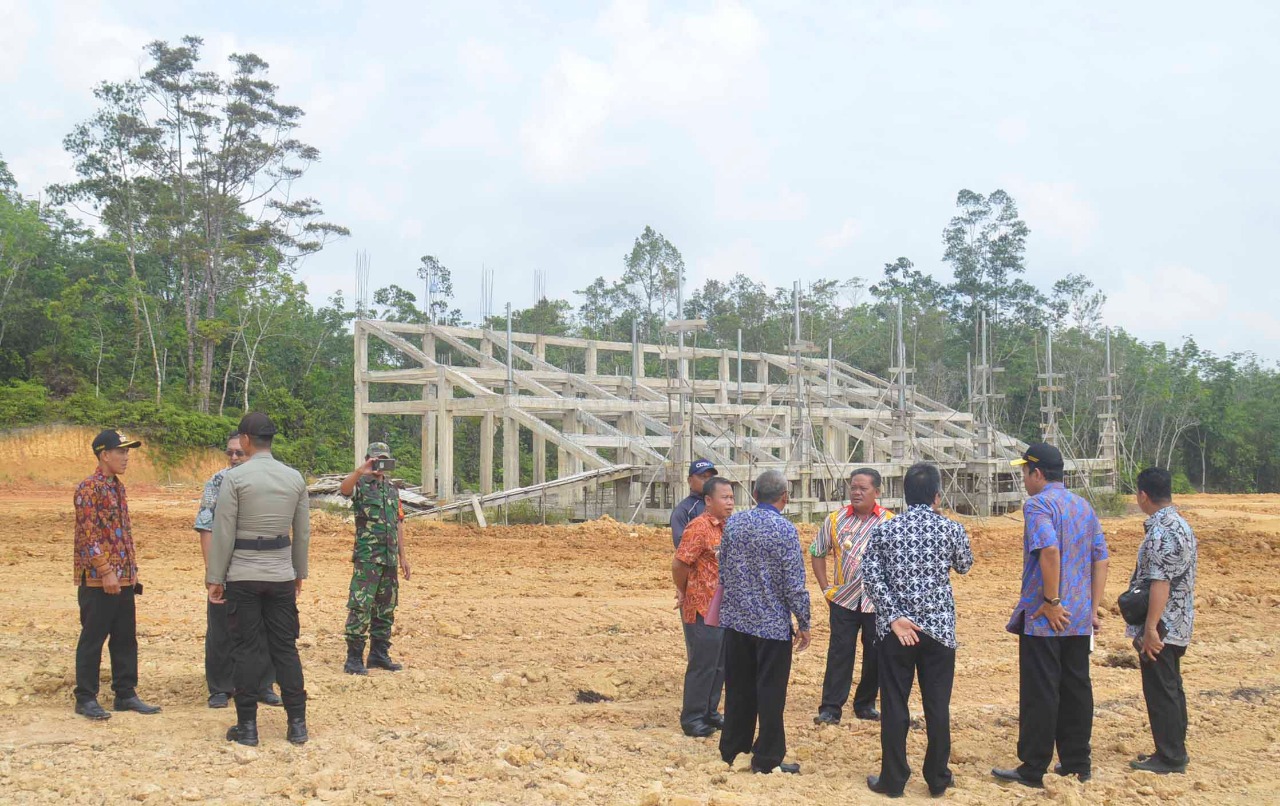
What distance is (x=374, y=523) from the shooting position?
691 cm

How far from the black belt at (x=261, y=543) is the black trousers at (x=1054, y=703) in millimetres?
3744

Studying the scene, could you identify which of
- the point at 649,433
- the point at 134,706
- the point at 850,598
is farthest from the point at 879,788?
the point at 649,433

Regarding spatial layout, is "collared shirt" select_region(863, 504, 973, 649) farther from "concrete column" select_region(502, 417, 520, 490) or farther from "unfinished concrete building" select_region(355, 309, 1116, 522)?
"concrete column" select_region(502, 417, 520, 490)

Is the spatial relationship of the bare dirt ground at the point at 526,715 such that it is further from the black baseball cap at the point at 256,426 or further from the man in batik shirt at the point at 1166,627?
the black baseball cap at the point at 256,426

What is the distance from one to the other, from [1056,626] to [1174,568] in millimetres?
750

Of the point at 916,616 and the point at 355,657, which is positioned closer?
the point at 916,616

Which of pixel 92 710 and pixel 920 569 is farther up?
pixel 920 569

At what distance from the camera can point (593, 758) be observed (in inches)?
205

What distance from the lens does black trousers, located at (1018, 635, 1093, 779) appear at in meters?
4.98

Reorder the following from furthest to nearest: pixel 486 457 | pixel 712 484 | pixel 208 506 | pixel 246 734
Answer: pixel 486 457 → pixel 208 506 → pixel 712 484 → pixel 246 734

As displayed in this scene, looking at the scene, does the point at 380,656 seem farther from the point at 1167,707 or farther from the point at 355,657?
the point at 1167,707

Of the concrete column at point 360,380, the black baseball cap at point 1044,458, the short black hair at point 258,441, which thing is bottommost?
the black baseball cap at point 1044,458

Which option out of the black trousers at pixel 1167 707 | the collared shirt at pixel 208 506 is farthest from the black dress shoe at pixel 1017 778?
the collared shirt at pixel 208 506

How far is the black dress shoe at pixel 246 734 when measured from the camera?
5379 mm
